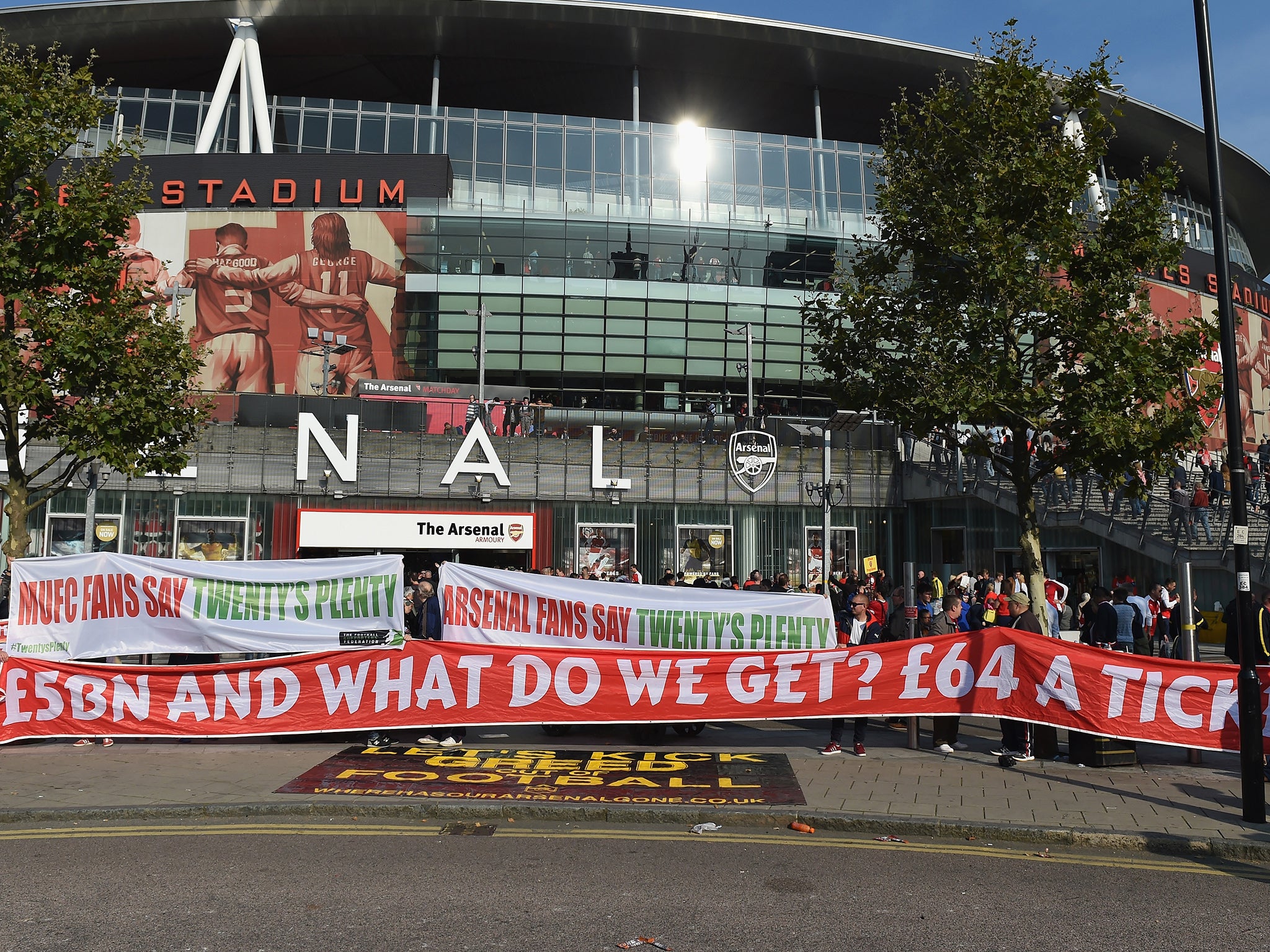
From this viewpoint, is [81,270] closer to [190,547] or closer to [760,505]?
[190,547]

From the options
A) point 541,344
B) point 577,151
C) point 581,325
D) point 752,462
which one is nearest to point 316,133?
point 577,151

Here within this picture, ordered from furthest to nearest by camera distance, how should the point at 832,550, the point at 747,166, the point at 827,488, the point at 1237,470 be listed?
the point at 747,166, the point at 832,550, the point at 827,488, the point at 1237,470

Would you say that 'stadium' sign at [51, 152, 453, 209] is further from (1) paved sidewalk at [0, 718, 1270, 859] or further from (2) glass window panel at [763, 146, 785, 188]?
(1) paved sidewalk at [0, 718, 1270, 859]

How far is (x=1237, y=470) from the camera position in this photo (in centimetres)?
886

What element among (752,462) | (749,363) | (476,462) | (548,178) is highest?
(548,178)

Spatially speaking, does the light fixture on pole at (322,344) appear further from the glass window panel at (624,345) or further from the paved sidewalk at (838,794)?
the paved sidewalk at (838,794)

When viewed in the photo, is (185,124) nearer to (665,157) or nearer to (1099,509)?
(665,157)

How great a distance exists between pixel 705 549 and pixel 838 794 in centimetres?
2111

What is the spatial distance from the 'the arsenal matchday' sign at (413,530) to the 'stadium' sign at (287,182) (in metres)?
22.6

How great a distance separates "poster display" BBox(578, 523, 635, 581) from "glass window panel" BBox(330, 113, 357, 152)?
3058cm

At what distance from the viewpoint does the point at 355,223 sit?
45250mm

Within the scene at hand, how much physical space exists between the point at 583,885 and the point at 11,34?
5976cm

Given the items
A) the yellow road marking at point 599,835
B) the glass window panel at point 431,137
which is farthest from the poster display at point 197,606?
the glass window panel at point 431,137

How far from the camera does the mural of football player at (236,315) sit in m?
44.0
